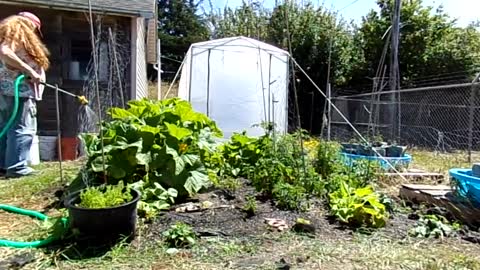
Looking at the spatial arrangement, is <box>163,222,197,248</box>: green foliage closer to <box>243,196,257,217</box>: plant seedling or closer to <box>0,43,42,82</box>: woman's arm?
<box>243,196,257,217</box>: plant seedling

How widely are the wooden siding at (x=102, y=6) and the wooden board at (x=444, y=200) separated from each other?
4.28m

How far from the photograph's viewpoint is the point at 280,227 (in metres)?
2.84

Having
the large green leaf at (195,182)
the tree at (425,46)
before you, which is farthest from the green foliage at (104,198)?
the tree at (425,46)

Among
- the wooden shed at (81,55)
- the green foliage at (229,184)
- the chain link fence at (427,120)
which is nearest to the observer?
the green foliage at (229,184)

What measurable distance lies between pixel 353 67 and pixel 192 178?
1222cm

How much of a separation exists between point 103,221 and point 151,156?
0.82 meters

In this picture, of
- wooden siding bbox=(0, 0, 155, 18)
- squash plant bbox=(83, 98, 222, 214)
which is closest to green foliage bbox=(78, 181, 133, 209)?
squash plant bbox=(83, 98, 222, 214)

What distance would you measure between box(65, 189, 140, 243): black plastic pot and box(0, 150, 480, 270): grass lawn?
97 mm

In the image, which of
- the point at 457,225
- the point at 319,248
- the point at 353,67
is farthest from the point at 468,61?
the point at 319,248

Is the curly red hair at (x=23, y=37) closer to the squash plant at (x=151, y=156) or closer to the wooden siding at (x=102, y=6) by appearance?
the squash plant at (x=151, y=156)

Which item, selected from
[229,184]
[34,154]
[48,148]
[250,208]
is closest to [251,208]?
[250,208]

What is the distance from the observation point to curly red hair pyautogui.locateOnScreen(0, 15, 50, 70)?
13.1ft

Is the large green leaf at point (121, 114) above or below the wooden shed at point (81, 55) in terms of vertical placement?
below

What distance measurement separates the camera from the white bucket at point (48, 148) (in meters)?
5.66
